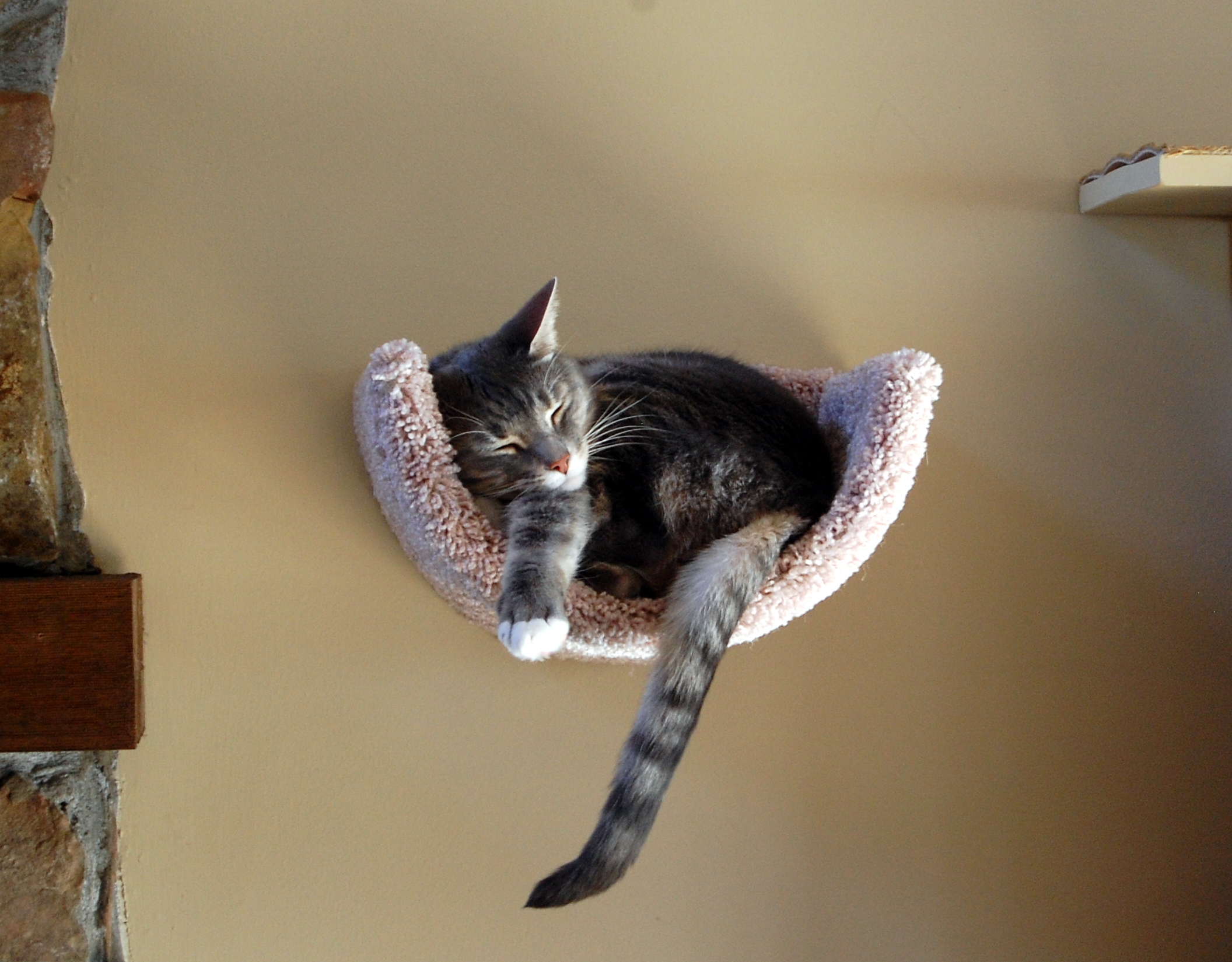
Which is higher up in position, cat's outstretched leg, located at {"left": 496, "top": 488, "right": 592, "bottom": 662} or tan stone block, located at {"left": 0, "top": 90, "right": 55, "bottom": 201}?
tan stone block, located at {"left": 0, "top": 90, "right": 55, "bottom": 201}

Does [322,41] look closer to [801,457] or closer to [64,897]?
[801,457]

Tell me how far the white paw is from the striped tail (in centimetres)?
10

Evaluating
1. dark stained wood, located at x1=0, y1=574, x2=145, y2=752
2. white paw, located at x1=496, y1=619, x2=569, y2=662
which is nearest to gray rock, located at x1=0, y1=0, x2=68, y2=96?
dark stained wood, located at x1=0, y1=574, x2=145, y2=752

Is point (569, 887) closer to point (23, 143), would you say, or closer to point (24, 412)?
point (24, 412)

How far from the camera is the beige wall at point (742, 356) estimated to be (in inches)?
48.6

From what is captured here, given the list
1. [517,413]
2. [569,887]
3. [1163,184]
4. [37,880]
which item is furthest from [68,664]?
[1163,184]

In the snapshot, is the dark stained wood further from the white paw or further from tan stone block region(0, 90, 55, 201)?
the white paw

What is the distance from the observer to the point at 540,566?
87cm

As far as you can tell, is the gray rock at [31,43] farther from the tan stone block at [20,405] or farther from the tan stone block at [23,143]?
the tan stone block at [20,405]

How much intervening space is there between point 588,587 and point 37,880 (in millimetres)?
844

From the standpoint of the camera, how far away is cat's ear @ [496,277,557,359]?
100 centimetres

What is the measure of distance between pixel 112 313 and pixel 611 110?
753 millimetres

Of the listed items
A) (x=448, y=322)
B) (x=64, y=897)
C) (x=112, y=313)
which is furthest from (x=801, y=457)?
(x=64, y=897)

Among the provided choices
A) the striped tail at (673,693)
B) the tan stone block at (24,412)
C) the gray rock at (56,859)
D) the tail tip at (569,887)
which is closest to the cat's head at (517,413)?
the striped tail at (673,693)
